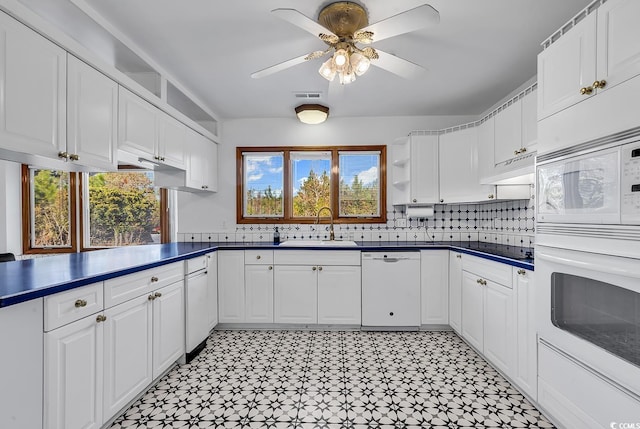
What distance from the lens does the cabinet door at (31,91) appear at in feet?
4.50

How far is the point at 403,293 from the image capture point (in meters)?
3.14

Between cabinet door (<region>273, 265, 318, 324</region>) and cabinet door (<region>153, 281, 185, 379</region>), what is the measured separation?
980 millimetres

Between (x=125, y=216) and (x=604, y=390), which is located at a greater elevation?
(x=125, y=216)

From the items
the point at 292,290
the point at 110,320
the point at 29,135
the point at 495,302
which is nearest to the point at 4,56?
the point at 29,135

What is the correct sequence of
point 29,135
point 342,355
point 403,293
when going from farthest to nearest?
point 403,293, point 342,355, point 29,135

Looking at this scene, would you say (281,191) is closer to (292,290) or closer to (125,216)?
(292,290)

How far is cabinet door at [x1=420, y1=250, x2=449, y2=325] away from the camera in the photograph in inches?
123

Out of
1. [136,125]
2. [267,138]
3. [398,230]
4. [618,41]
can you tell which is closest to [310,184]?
[267,138]

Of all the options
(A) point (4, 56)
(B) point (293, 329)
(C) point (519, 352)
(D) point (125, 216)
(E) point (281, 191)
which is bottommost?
(B) point (293, 329)

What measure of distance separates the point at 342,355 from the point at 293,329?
77cm

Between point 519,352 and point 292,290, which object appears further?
point 292,290

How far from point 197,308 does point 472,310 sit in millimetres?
2381

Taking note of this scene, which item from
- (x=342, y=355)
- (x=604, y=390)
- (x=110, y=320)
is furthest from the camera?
(x=342, y=355)

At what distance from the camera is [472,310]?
2641 mm
